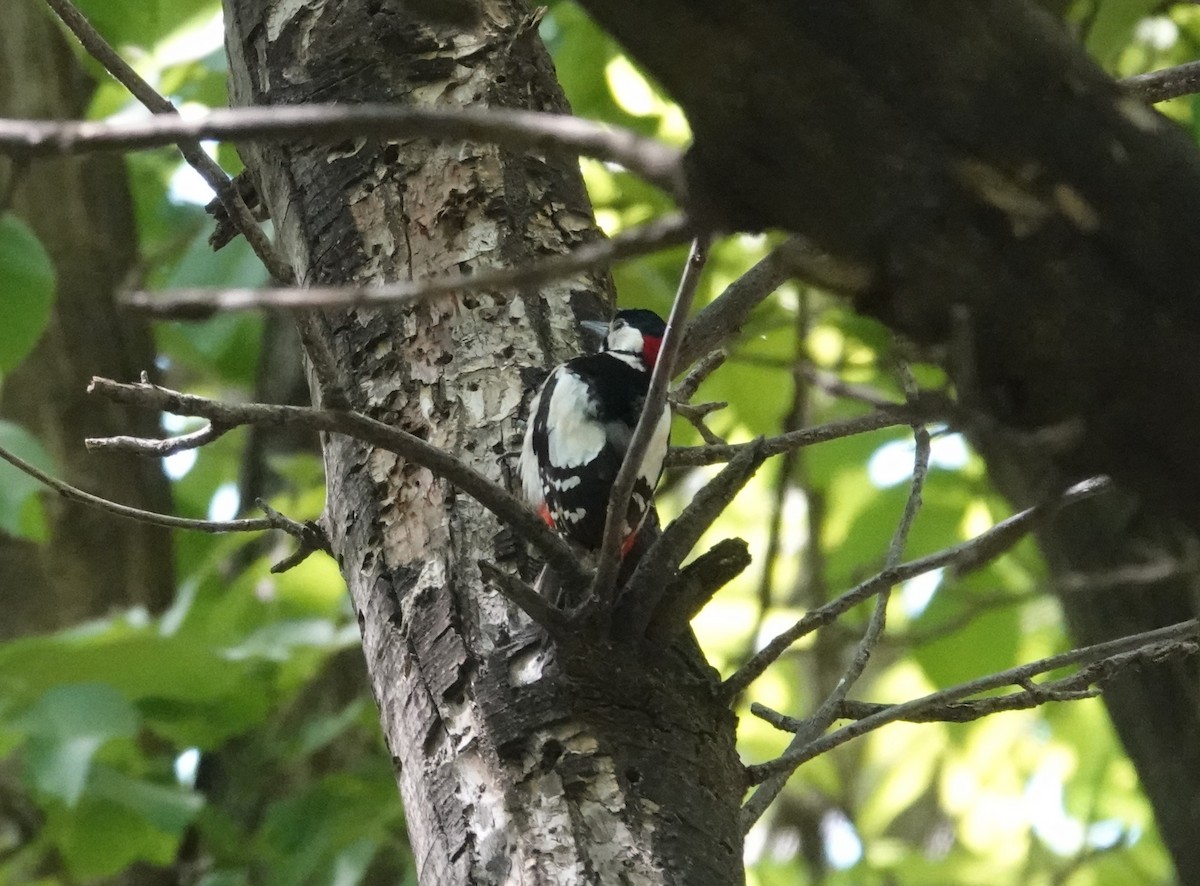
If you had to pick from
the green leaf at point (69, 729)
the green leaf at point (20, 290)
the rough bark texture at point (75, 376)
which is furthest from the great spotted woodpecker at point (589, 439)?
the rough bark texture at point (75, 376)

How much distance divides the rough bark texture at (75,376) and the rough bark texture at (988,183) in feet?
10.8

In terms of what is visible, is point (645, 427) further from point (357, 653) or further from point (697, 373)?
point (357, 653)

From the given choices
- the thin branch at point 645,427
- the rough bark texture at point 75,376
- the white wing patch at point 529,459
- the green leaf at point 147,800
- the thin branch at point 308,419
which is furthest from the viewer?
the rough bark texture at point 75,376

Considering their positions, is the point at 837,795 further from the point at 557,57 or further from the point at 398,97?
the point at 398,97

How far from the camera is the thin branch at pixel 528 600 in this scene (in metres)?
1.26

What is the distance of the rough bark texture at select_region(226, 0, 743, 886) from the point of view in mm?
1406

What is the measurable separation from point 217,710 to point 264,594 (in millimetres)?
468

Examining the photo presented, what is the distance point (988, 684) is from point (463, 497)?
665 millimetres

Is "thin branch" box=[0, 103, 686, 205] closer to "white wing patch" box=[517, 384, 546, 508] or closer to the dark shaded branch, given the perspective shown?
the dark shaded branch

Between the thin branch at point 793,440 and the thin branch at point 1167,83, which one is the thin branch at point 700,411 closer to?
the thin branch at point 793,440

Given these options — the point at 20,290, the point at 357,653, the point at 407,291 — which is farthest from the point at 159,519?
the point at 357,653

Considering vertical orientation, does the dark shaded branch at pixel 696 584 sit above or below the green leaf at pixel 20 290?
below

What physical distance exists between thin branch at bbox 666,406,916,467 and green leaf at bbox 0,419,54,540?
39.1 inches

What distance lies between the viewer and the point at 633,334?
2352 mm
